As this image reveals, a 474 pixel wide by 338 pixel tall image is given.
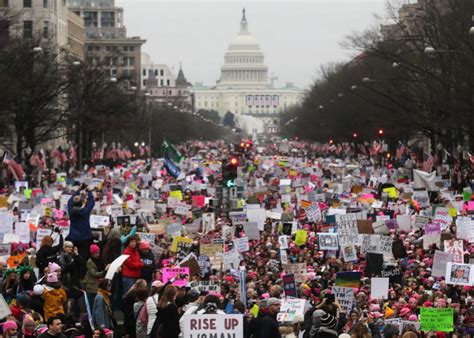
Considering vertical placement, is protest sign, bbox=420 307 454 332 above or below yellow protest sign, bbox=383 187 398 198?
A: below

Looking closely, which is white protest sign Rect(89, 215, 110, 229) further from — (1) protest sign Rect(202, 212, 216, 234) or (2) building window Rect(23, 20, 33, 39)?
(2) building window Rect(23, 20, 33, 39)

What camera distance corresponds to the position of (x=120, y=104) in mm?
87562

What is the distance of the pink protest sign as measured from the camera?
2225 centimetres

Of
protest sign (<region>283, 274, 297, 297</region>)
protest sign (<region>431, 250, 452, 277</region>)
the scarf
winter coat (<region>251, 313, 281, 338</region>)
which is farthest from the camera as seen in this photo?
protest sign (<region>431, 250, 452, 277</region>)

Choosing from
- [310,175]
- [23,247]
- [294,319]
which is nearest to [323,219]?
[23,247]

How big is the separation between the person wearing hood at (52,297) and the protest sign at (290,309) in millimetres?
2550

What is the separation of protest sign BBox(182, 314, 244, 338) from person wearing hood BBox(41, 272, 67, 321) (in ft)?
13.0

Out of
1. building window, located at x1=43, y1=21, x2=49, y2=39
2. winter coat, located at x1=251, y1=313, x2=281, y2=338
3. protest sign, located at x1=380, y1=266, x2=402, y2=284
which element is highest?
building window, located at x1=43, y1=21, x2=49, y2=39

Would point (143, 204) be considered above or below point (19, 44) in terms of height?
below

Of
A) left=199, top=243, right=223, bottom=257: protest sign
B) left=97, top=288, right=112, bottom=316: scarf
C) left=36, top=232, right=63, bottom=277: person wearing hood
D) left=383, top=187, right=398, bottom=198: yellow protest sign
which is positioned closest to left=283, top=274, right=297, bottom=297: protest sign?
left=97, top=288, right=112, bottom=316: scarf

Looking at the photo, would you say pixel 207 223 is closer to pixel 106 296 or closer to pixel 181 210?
pixel 181 210

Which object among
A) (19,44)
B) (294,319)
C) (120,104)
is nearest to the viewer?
(294,319)

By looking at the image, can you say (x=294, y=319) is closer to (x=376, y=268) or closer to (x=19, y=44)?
(x=376, y=268)

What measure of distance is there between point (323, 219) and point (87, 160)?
55.3 m
